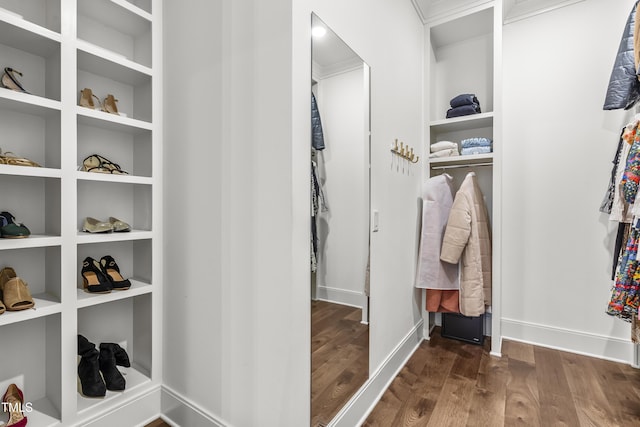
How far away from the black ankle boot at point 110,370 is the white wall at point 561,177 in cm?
269

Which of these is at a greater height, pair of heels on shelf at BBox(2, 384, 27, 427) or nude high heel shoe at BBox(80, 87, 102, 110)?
nude high heel shoe at BBox(80, 87, 102, 110)

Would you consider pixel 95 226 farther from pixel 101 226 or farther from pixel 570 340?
pixel 570 340

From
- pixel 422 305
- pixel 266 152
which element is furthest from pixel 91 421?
pixel 422 305

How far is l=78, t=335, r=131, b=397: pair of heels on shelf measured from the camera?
4.52ft

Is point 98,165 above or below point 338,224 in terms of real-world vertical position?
above

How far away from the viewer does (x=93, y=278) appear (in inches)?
57.6

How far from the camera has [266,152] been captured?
1168mm

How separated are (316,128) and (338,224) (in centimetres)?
45

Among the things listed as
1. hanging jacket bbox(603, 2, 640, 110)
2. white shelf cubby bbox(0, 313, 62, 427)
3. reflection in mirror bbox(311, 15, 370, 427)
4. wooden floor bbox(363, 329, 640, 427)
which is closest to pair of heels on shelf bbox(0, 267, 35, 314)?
white shelf cubby bbox(0, 313, 62, 427)

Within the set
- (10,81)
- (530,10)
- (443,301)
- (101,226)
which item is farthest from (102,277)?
(530,10)

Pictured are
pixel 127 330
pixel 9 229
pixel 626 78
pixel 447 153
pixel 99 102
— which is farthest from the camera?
pixel 447 153

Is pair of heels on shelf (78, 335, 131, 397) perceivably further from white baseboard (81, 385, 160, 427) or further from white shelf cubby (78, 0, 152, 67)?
white shelf cubby (78, 0, 152, 67)

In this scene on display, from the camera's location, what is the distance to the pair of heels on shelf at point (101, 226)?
4.75 ft

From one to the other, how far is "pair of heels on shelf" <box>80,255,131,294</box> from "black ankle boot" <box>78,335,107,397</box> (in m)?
0.25
